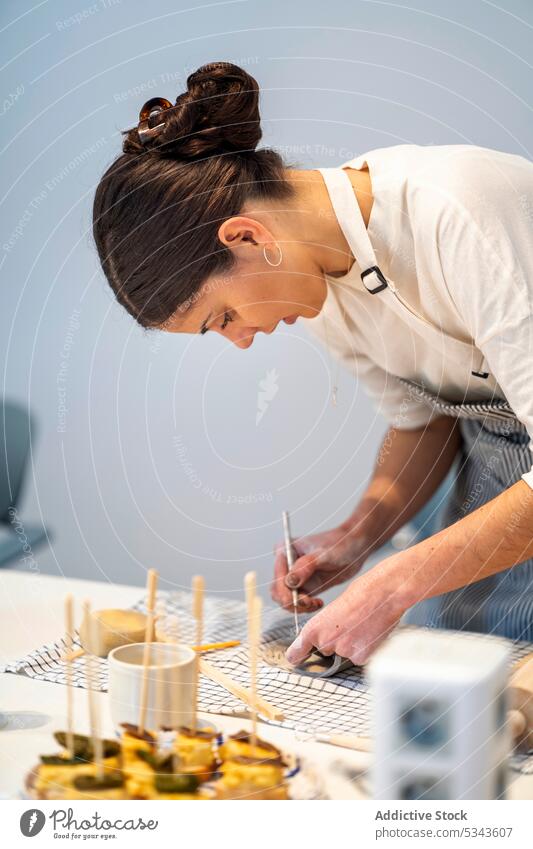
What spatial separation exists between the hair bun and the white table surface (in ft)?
0.93

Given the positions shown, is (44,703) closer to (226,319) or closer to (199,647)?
(199,647)

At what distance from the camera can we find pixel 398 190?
0.56 metres

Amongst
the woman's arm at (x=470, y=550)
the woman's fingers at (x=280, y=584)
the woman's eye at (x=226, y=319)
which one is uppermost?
the woman's eye at (x=226, y=319)

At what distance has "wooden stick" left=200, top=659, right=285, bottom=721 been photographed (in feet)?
1.77

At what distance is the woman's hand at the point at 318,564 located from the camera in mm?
631

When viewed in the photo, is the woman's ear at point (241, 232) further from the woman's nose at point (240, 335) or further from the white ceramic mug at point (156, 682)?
the white ceramic mug at point (156, 682)

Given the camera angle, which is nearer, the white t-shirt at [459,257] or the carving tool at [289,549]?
the white t-shirt at [459,257]

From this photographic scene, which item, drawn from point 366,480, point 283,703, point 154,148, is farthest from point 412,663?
point 154,148

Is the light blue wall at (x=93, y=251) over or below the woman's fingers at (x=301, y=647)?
over

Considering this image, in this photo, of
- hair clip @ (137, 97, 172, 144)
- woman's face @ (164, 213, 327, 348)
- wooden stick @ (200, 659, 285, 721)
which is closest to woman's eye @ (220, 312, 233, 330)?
woman's face @ (164, 213, 327, 348)

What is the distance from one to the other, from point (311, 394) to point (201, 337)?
0.29 ft

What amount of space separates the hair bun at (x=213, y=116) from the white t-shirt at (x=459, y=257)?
77 millimetres

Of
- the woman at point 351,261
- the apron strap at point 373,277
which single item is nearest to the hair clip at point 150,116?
the woman at point 351,261
